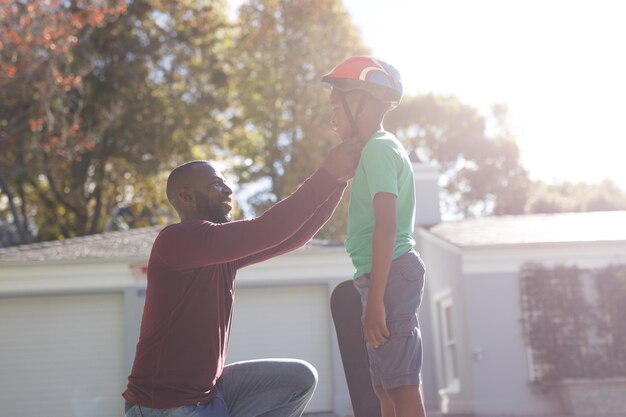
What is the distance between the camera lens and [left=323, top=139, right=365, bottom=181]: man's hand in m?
3.31

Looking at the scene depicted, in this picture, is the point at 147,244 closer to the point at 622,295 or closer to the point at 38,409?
the point at 38,409

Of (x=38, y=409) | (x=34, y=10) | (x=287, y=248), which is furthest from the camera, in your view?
(x=34, y=10)

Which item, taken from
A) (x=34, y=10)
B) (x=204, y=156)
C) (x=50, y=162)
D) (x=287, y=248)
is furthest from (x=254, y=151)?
(x=287, y=248)

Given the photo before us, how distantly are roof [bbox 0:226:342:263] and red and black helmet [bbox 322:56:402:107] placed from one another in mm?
12359

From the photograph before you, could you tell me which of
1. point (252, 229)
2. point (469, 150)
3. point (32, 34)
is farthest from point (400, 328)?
point (469, 150)

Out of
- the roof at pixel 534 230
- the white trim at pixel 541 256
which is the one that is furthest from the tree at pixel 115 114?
the white trim at pixel 541 256

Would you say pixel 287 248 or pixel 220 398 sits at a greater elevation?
pixel 287 248

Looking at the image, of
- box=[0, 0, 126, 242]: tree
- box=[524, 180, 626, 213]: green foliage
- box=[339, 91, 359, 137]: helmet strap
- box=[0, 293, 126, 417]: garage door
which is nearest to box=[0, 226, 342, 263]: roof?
box=[0, 293, 126, 417]: garage door

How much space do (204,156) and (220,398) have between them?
22.1 m

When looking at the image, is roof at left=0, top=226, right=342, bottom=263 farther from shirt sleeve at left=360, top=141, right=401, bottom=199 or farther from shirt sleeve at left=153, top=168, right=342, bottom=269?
shirt sleeve at left=360, top=141, right=401, bottom=199

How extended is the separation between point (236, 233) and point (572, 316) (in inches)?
529

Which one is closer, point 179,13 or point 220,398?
point 220,398

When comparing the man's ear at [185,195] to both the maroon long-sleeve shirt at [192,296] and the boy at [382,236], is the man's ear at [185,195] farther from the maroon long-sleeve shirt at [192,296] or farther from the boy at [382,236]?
the boy at [382,236]

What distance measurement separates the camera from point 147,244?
16609mm
